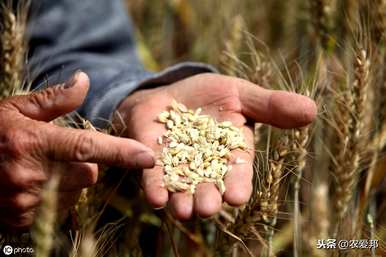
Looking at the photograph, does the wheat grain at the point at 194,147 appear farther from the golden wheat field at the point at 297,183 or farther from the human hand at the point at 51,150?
the human hand at the point at 51,150

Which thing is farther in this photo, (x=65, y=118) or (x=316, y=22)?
(x=316, y=22)

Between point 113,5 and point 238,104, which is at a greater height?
point 113,5

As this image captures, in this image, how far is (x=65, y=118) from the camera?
1512mm

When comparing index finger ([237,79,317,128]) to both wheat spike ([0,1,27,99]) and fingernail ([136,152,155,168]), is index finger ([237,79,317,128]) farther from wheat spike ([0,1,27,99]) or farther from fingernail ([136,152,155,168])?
wheat spike ([0,1,27,99])

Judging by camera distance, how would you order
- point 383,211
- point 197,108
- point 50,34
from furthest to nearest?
point 50,34 → point 383,211 → point 197,108

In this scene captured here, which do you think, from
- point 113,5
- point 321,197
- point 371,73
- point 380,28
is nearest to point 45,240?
point 321,197

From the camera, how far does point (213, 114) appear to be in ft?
4.68

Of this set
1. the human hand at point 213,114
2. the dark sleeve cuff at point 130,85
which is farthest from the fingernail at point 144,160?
the dark sleeve cuff at point 130,85

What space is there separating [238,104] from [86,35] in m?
0.60

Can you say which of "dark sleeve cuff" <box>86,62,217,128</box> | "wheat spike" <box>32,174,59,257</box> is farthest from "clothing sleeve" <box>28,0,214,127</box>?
"wheat spike" <box>32,174,59,257</box>

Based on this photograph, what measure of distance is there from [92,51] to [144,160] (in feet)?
2.59

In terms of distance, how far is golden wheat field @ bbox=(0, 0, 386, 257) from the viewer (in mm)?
1185

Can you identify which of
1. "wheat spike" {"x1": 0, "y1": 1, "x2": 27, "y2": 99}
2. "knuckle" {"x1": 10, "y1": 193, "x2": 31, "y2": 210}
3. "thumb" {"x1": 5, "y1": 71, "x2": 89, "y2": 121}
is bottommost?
"knuckle" {"x1": 10, "y1": 193, "x2": 31, "y2": 210}

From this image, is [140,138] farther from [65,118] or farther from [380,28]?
[380,28]
